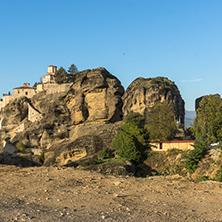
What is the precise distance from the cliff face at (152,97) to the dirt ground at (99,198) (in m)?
50.3

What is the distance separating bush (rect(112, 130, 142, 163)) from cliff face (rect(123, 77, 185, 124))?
99.6 feet

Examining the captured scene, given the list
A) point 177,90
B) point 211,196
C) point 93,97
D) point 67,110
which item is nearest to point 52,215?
point 211,196

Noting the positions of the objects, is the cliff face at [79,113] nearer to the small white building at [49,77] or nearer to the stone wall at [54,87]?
the stone wall at [54,87]

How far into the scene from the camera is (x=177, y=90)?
73438mm

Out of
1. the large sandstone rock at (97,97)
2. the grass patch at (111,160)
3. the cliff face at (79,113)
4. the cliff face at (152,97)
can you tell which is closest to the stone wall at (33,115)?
the cliff face at (79,113)

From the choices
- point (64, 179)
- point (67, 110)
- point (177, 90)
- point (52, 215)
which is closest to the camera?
point (52, 215)

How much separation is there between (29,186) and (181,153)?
68.3 ft

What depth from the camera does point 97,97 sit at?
50750mm

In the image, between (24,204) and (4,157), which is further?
(4,157)

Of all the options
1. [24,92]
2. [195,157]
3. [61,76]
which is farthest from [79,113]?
[24,92]

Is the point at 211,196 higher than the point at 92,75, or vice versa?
the point at 92,75

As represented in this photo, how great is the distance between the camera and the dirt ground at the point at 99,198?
24.8 feet

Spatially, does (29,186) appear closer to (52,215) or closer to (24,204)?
(24,204)

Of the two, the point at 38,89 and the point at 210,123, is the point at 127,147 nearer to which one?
the point at 210,123
